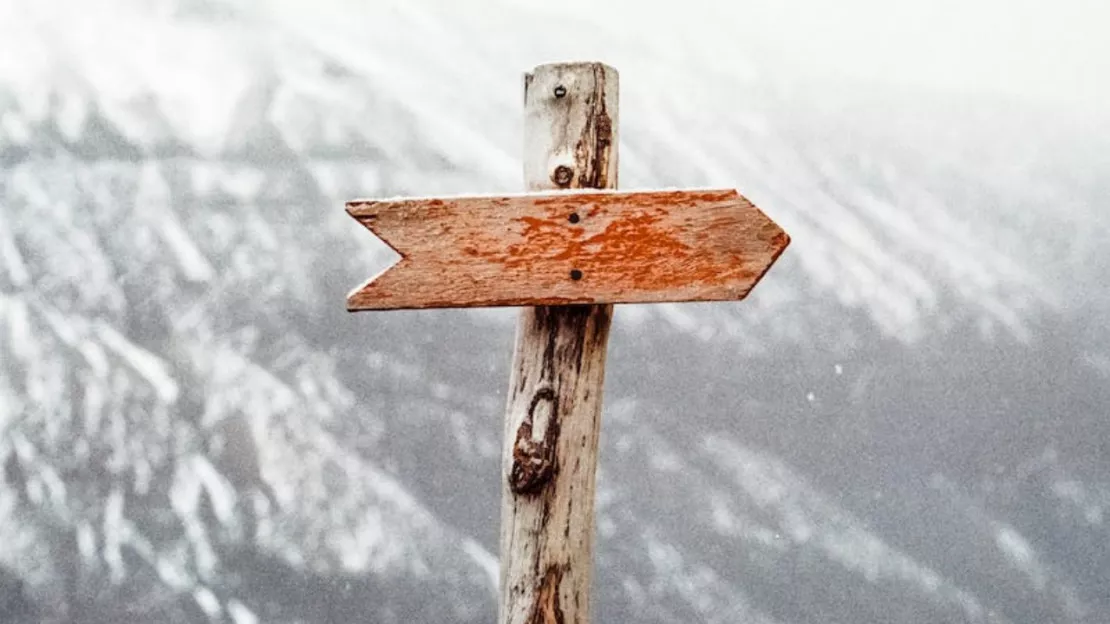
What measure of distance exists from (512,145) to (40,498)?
6.45 feet

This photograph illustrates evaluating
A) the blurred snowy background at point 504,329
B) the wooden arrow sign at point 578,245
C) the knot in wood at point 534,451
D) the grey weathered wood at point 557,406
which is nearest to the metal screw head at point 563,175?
the grey weathered wood at point 557,406

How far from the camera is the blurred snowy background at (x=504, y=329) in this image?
142 inches

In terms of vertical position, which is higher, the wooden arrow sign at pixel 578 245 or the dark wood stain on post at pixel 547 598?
the wooden arrow sign at pixel 578 245

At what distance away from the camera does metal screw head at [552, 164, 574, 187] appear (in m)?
2.07

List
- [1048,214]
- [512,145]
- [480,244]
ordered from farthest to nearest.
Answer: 1. [512,145]
2. [1048,214]
3. [480,244]

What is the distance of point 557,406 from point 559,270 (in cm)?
26

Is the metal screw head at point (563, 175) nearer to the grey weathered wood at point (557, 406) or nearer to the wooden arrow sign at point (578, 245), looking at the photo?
the grey weathered wood at point (557, 406)

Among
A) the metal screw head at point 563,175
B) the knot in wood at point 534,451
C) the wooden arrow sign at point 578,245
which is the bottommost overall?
the knot in wood at point 534,451

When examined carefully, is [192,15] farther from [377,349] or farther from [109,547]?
[109,547]

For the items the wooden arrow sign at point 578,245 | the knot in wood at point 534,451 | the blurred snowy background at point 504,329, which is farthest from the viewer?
the blurred snowy background at point 504,329

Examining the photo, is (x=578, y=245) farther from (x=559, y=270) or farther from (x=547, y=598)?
(x=547, y=598)

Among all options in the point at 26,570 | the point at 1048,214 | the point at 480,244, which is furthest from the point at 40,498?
the point at 1048,214

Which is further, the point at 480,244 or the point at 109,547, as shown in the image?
the point at 109,547

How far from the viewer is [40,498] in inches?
152
